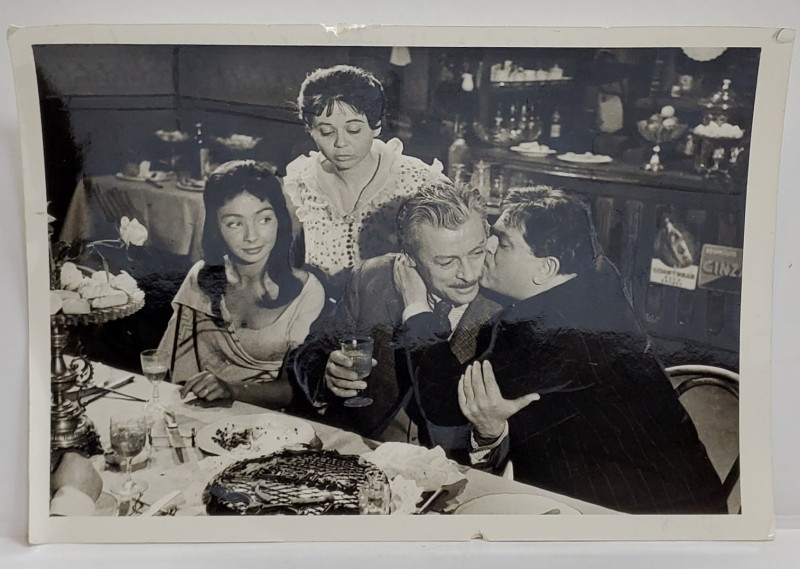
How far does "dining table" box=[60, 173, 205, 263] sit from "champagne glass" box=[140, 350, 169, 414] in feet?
0.49

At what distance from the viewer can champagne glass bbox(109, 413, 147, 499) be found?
1062 mm

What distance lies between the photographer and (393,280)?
41.5 inches

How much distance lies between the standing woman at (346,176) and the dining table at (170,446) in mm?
222

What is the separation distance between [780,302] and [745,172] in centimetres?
21

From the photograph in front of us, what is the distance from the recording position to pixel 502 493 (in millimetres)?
1069

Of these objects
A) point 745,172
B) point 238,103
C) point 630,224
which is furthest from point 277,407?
point 745,172

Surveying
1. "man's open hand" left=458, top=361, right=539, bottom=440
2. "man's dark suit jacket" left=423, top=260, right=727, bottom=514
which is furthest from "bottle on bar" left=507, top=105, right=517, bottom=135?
"man's open hand" left=458, top=361, right=539, bottom=440

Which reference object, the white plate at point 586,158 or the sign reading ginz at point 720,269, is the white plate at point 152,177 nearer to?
the white plate at point 586,158

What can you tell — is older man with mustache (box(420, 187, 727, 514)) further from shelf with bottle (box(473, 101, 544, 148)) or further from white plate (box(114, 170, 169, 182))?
white plate (box(114, 170, 169, 182))

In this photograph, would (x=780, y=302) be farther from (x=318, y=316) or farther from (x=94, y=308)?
(x=94, y=308)

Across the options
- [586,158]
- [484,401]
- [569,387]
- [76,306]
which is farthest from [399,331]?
[76,306]

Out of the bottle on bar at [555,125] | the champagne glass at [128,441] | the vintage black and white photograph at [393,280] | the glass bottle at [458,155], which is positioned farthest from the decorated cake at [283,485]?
the bottle on bar at [555,125]

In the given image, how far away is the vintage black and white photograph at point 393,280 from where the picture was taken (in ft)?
3.38

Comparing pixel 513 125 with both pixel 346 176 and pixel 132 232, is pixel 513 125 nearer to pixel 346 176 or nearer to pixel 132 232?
pixel 346 176
